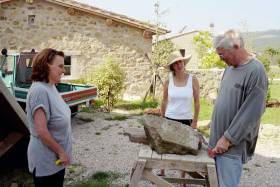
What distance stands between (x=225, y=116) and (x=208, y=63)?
1383cm

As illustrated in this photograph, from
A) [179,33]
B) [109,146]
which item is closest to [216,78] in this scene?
[109,146]

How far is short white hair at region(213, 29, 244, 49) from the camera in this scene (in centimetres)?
272

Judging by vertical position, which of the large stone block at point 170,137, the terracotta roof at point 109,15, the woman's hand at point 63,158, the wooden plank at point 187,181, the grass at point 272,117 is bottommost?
the grass at point 272,117

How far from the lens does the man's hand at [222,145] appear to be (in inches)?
113

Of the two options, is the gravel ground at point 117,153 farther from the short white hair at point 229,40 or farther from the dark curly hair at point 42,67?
the short white hair at point 229,40

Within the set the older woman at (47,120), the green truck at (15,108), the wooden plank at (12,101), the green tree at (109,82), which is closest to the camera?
the older woman at (47,120)

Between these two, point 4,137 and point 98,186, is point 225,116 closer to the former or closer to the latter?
point 98,186

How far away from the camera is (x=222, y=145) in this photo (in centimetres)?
288

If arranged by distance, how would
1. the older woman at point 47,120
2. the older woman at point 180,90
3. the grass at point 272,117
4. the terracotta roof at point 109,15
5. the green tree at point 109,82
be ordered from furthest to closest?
the terracotta roof at point 109,15 → the green tree at point 109,82 → the grass at point 272,117 → the older woman at point 180,90 → the older woman at point 47,120

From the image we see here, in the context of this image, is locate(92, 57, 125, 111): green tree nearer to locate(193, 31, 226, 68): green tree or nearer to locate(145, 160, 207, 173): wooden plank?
locate(193, 31, 226, 68): green tree

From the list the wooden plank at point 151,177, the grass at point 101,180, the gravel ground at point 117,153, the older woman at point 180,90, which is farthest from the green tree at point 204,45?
the wooden plank at point 151,177

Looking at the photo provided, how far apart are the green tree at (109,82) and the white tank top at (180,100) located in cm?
717

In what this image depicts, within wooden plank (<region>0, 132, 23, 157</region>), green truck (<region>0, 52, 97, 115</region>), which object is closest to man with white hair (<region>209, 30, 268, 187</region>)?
wooden plank (<region>0, 132, 23, 157</region>)

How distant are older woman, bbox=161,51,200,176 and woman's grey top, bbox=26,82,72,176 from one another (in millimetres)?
1785
